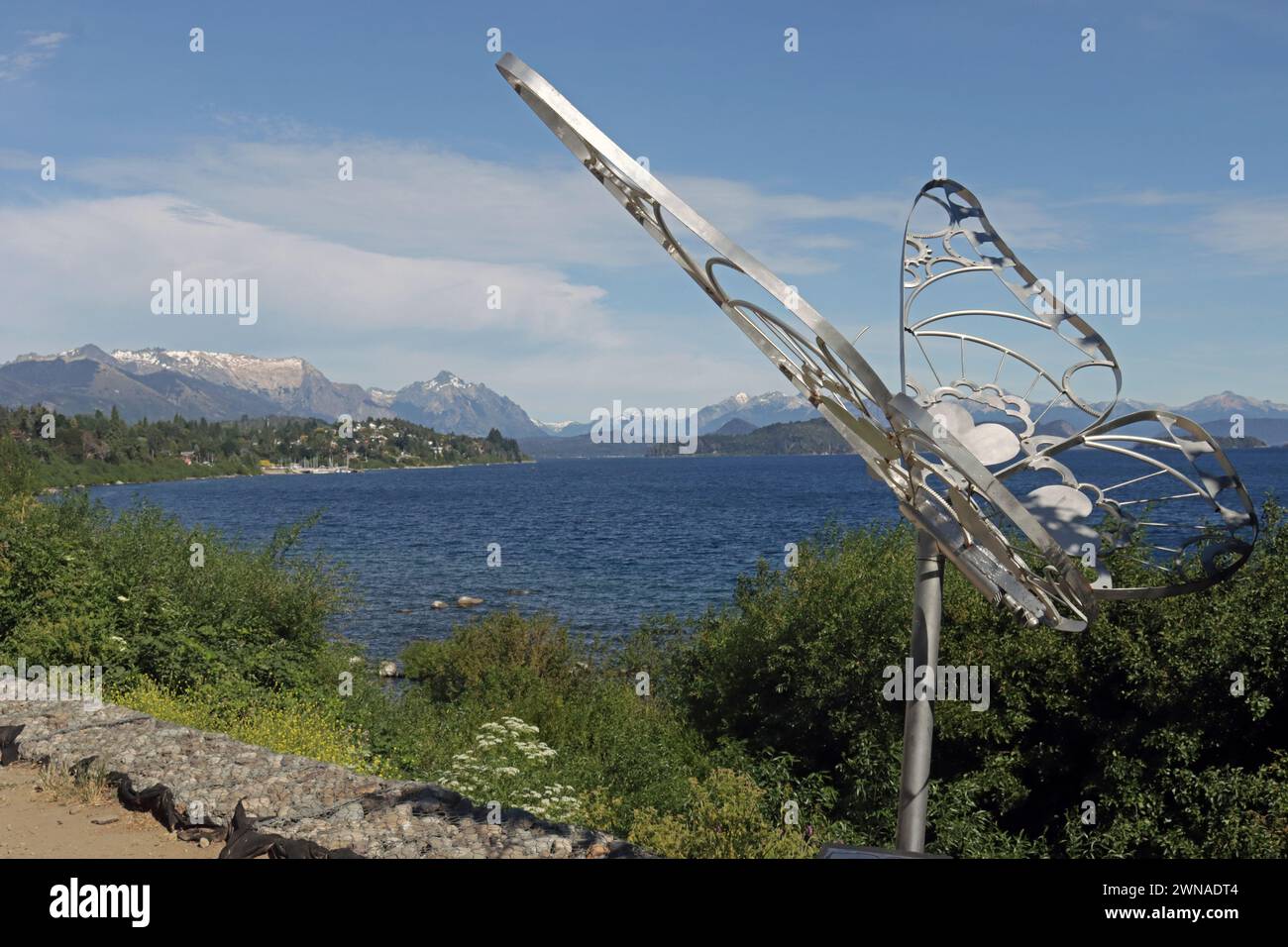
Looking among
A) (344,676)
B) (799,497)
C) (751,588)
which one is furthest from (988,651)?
(799,497)

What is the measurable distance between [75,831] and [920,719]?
5582 mm

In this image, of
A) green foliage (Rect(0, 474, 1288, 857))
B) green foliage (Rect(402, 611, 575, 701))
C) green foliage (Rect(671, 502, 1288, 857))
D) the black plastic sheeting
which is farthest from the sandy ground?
green foliage (Rect(402, 611, 575, 701))

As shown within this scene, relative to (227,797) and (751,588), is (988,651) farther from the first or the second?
(227,797)

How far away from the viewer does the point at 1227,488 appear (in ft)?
12.7

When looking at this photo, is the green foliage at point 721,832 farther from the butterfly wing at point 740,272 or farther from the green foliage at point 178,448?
the green foliage at point 178,448

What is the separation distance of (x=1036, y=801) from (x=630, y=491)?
91347mm

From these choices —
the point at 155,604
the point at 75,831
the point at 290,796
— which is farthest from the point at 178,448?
the point at 290,796

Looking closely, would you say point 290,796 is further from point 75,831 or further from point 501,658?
point 501,658

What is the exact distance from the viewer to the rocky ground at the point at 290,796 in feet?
19.6

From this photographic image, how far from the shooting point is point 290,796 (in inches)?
267

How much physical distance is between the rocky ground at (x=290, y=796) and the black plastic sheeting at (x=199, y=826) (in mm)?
29

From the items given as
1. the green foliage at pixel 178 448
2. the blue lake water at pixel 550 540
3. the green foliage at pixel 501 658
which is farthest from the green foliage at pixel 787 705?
the green foliage at pixel 178 448

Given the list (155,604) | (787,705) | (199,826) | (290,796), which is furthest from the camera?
(155,604)

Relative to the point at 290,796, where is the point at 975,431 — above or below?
→ above
